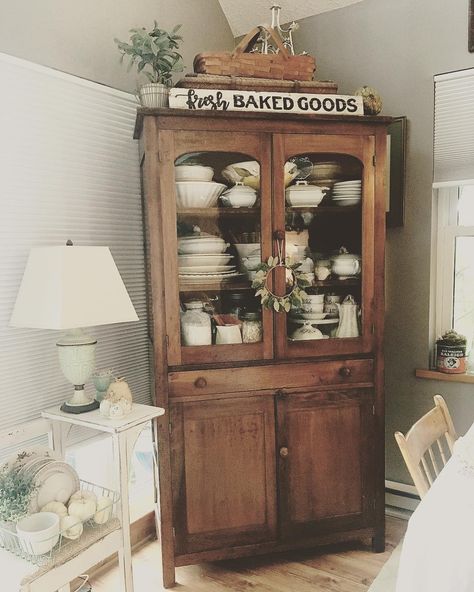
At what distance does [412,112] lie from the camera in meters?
2.44

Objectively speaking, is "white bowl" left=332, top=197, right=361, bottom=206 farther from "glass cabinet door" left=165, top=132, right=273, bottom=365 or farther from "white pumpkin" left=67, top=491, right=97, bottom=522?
"white pumpkin" left=67, top=491, right=97, bottom=522

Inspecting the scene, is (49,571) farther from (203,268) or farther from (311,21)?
(311,21)

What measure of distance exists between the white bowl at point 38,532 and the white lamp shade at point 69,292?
0.53 m

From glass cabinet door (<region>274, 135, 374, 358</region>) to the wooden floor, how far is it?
0.89 meters

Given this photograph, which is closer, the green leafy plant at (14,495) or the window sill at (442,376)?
the green leafy plant at (14,495)

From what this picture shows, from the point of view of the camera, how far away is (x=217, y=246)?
2.05m

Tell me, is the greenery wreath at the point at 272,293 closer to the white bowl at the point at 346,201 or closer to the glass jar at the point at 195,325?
the glass jar at the point at 195,325

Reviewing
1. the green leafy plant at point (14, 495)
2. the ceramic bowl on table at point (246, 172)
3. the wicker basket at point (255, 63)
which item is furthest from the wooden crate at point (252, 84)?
the green leafy plant at point (14, 495)

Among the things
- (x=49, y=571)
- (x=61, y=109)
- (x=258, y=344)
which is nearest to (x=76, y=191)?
(x=61, y=109)

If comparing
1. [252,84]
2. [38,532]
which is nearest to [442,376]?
[252,84]

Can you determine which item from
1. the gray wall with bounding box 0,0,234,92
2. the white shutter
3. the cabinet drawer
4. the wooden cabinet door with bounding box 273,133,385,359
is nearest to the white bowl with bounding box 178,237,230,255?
the wooden cabinet door with bounding box 273,133,385,359

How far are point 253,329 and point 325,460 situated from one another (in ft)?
2.05

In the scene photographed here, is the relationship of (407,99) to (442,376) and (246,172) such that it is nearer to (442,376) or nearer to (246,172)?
(246,172)

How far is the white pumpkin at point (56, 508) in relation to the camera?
1487 millimetres
